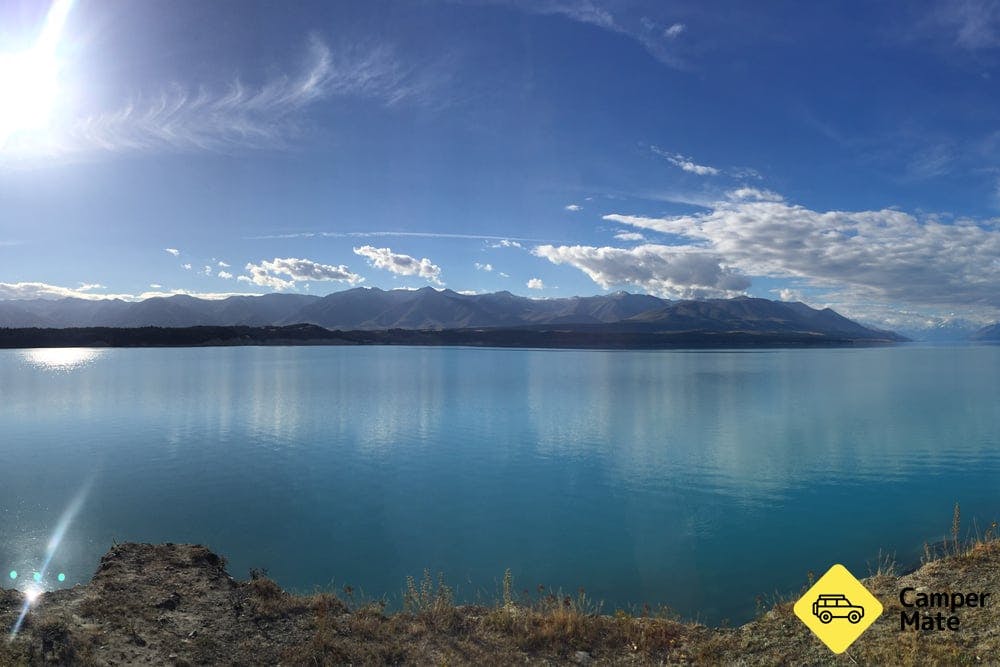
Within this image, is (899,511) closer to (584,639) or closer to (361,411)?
(584,639)

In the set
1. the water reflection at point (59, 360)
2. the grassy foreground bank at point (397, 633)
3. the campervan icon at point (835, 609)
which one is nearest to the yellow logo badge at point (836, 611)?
the campervan icon at point (835, 609)

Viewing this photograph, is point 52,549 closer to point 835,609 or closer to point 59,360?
point 835,609

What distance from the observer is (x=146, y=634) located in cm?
946

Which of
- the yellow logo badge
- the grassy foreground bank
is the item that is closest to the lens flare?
the grassy foreground bank

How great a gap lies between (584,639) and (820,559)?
9.79m

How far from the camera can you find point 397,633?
10.1 meters

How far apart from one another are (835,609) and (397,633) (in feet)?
24.6

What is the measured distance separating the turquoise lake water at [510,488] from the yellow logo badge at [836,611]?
310cm

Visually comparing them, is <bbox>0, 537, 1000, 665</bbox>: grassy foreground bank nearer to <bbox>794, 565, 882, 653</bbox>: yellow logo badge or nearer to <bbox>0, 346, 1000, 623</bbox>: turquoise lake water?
<bbox>794, 565, 882, 653</bbox>: yellow logo badge

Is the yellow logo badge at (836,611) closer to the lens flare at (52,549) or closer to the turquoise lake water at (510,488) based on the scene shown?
the turquoise lake water at (510,488)

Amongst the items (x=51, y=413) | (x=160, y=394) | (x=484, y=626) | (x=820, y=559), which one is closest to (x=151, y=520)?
(x=484, y=626)

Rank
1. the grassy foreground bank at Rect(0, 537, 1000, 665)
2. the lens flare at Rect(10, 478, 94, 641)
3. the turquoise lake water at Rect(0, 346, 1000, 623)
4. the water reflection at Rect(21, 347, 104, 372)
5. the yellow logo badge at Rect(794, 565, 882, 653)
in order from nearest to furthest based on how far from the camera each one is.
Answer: the grassy foreground bank at Rect(0, 537, 1000, 665)
the yellow logo badge at Rect(794, 565, 882, 653)
the lens flare at Rect(10, 478, 94, 641)
the turquoise lake water at Rect(0, 346, 1000, 623)
the water reflection at Rect(21, 347, 104, 372)

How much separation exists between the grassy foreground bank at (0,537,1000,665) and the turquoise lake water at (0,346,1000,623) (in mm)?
2890

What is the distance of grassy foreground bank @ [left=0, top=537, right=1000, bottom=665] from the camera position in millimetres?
8742
